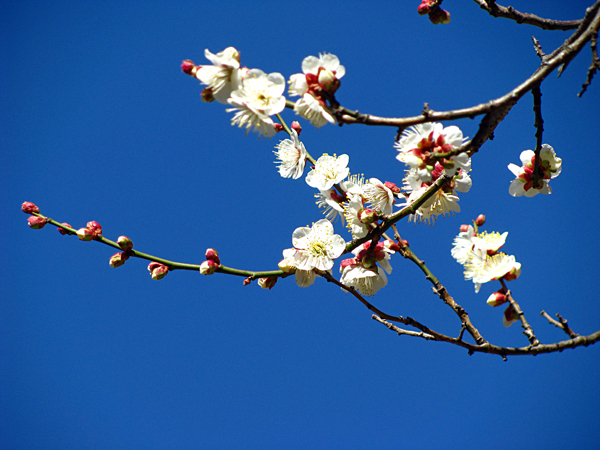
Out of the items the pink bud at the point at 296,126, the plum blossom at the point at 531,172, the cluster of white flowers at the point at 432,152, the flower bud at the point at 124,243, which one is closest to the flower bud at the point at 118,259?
the flower bud at the point at 124,243

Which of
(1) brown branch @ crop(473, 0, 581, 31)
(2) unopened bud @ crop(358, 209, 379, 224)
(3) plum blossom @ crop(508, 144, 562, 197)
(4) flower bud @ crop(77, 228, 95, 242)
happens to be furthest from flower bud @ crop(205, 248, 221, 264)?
(1) brown branch @ crop(473, 0, 581, 31)

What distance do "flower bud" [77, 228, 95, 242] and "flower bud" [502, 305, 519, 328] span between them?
5.01 ft

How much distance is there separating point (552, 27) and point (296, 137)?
111cm

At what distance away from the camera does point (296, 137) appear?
5.40ft

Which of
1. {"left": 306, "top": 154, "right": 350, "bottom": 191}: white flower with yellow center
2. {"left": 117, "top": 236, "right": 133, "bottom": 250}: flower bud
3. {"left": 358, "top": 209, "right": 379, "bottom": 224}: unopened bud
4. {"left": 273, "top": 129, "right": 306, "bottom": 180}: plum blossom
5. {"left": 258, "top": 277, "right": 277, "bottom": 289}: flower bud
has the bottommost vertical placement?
{"left": 258, "top": 277, "right": 277, "bottom": 289}: flower bud

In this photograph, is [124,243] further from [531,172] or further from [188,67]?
[531,172]

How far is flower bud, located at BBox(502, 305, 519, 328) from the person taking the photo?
1327mm

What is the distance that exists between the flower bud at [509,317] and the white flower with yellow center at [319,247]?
0.61 m

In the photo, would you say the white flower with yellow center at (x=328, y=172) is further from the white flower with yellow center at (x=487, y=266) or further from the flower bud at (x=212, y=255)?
the white flower with yellow center at (x=487, y=266)

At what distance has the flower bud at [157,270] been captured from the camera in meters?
1.40

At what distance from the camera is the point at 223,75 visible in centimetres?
122

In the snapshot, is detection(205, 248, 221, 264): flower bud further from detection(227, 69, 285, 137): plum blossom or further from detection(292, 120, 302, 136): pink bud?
detection(292, 120, 302, 136): pink bud

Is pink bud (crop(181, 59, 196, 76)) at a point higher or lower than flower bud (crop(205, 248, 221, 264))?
higher

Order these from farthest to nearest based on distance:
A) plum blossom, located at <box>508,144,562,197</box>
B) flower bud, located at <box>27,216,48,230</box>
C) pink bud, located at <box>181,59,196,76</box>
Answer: plum blossom, located at <box>508,144,562,197</box>
flower bud, located at <box>27,216,48,230</box>
pink bud, located at <box>181,59,196,76</box>
